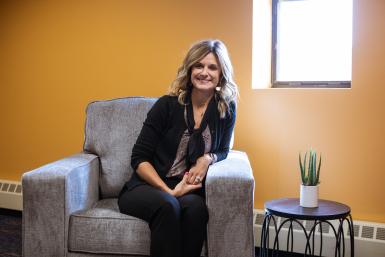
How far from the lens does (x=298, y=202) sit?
7.28 ft

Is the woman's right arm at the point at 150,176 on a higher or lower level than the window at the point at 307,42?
lower

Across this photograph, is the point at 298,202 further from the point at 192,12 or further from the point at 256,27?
the point at 192,12

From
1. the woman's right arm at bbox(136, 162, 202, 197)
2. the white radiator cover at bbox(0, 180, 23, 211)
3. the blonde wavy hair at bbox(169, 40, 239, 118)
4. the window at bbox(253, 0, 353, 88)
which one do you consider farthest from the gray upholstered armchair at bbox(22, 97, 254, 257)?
the white radiator cover at bbox(0, 180, 23, 211)

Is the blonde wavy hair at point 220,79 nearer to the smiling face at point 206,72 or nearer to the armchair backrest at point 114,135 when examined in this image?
the smiling face at point 206,72

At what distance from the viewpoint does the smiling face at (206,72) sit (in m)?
2.20

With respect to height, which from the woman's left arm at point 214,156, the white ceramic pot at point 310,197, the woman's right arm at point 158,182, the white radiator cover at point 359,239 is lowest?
the white radiator cover at point 359,239

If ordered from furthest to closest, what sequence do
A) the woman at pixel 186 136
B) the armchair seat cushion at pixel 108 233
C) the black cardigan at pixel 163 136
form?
1. the black cardigan at pixel 163 136
2. the woman at pixel 186 136
3. the armchair seat cushion at pixel 108 233

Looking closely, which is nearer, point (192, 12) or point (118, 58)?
point (192, 12)

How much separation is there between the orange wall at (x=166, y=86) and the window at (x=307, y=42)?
168 mm

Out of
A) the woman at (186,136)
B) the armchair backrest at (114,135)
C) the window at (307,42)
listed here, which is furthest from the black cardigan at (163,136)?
the window at (307,42)

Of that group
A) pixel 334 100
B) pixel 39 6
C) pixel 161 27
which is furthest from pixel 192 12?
pixel 39 6

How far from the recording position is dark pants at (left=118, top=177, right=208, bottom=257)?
5.90ft

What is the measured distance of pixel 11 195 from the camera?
3.49 meters

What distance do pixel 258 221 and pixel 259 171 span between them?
29cm
